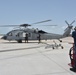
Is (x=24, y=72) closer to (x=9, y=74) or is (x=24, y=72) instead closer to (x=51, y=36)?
(x=9, y=74)

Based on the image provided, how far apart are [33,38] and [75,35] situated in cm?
2609

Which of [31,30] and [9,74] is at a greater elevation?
[31,30]

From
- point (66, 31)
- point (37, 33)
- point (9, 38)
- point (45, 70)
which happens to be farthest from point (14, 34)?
point (45, 70)

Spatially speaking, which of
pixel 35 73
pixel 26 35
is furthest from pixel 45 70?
pixel 26 35

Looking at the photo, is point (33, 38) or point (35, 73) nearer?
point (35, 73)

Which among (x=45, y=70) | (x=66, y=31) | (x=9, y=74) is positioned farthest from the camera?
(x=66, y=31)

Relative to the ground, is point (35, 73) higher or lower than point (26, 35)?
lower

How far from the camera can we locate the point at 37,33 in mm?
34562

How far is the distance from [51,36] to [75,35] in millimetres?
25601

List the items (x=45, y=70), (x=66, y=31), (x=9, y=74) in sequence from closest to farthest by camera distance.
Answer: (x=9, y=74), (x=45, y=70), (x=66, y=31)

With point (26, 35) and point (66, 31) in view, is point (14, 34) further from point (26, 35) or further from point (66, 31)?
point (66, 31)

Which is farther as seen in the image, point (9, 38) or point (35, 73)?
point (9, 38)

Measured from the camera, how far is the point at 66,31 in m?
33.8

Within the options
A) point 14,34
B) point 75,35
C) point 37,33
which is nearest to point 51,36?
point 37,33
